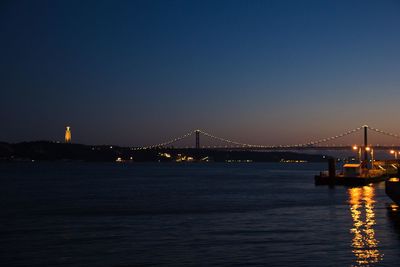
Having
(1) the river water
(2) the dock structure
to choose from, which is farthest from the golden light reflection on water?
(2) the dock structure

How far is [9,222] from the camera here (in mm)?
27016

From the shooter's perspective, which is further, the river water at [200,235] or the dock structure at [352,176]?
the dock structure at [352,176]

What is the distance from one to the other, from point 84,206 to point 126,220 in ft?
29.5

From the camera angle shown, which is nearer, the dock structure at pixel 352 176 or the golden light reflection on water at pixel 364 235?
the golden light reflection on water at pixel 364 235

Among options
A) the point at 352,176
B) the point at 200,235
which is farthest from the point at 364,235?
the point at 352,176

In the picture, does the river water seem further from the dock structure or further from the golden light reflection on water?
the dock structure

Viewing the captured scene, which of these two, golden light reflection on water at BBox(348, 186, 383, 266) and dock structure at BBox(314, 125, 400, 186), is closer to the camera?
golden light reflection on water at BBox(348, 186, 383, 266)

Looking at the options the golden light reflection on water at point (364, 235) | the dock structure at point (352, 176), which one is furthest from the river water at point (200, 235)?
the dock structure at point (352, 176)

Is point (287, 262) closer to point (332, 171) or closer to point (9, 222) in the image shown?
point (9, 222)

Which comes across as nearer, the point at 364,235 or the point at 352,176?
the point at 364,235

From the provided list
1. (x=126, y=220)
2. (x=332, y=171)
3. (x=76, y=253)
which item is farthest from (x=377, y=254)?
(x=332, y=171)

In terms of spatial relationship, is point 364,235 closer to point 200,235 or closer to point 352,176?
point 200,235

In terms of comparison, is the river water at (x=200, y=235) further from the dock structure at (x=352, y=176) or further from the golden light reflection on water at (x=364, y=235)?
the dock structure at (x=352, y=176)

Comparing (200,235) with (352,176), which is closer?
(200,235)
